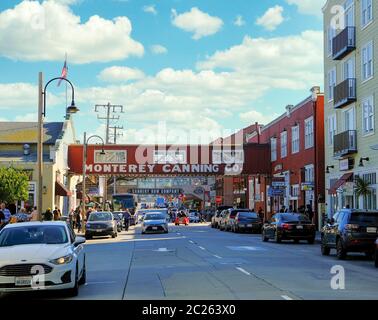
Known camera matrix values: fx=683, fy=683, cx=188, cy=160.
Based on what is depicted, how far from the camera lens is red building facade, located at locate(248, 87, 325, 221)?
47.1 metres

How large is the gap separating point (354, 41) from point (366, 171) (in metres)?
7.28

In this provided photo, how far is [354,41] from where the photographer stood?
37594 mm

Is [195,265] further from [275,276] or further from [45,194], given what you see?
[45,194]

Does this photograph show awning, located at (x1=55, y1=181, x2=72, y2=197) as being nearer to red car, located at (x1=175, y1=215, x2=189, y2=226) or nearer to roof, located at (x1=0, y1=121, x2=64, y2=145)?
roof, located at (x1=0, y1=121, x2=64, y2=145)

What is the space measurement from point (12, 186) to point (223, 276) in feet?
97.0

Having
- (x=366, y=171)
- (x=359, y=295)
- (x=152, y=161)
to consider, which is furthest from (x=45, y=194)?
(x=359, y=295)

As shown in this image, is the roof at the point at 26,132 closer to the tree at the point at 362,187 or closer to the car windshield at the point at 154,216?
the car windshield at the point at 154,216

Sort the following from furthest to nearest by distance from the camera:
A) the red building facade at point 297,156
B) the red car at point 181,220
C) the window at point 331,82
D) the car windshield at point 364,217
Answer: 1. the red car at point 181,220
2. the red building facade at point 297,156
3. the window at point 331,82
4. the car windshield at point 364,217

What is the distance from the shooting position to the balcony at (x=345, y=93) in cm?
3753

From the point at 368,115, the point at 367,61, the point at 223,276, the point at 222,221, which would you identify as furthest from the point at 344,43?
the point at 223,276

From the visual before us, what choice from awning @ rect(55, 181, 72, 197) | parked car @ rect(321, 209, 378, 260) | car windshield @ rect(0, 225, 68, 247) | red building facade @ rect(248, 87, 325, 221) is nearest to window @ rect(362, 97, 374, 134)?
red building facade @ rect(248, 87, 325, 221)

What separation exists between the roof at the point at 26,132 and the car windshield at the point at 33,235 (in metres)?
40.8

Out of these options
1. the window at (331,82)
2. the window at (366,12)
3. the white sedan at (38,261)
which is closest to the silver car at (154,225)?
the window at (331,82)

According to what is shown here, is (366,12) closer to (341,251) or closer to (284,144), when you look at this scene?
(341,251)
